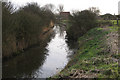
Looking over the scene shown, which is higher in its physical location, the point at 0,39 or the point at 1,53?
the point at 0,39

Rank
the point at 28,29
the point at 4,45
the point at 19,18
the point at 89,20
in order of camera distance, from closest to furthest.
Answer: the point at 4,45
the point at 19,18
the point at 28,29
the point at 89,20

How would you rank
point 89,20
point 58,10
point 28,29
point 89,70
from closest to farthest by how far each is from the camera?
point 89,70 → point 28,29 → point 89,20 → point 58,10

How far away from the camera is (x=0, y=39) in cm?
1459

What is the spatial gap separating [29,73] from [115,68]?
24.5 feet

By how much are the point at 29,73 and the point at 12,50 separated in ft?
19.5

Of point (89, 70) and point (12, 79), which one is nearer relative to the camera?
point (89, 70)

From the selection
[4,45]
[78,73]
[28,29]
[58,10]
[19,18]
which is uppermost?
[58,10]

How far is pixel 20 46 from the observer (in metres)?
20.2

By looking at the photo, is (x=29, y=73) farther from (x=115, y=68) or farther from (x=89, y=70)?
(x=115, y=68)

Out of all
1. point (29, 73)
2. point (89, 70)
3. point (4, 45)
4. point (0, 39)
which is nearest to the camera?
point (89, 70)

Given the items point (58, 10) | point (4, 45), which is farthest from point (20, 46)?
point (58, 10)

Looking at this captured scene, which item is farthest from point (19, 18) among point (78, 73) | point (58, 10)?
point (58, 10)

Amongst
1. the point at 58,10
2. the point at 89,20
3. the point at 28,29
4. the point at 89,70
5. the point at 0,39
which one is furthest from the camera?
the point at 58,10

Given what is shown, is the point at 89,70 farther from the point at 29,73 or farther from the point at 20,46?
the point at 20,46
